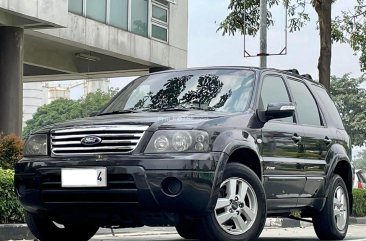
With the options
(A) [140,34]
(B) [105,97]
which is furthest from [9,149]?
(B) [105,97]

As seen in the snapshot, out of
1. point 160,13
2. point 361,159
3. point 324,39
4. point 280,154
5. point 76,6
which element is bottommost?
point 361,159

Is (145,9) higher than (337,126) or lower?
higher

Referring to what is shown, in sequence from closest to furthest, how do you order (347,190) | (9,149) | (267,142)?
(267,142), (347,190), (9,149)

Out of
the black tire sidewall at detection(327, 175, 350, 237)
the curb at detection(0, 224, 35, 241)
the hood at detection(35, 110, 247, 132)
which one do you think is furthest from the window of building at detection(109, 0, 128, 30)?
the hood at detection(35, 110, 247, 132)

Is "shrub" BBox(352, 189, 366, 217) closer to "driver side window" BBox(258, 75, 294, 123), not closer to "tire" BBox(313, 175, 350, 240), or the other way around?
"tire" BBox(313, 175, 350, 240)

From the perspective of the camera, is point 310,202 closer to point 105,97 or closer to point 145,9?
point 145,9

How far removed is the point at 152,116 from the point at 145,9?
710 inches

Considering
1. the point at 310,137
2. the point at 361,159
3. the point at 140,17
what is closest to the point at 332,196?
the point at 310,137

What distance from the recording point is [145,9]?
24.6 metres

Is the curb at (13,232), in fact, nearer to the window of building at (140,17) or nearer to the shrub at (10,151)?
the shrub at (10,151)

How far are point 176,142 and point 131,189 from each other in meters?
0.51

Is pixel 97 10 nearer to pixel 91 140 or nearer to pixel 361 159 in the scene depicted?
pixel 91 140

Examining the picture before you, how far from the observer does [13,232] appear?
29.1ft

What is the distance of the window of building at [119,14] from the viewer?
2314cm
